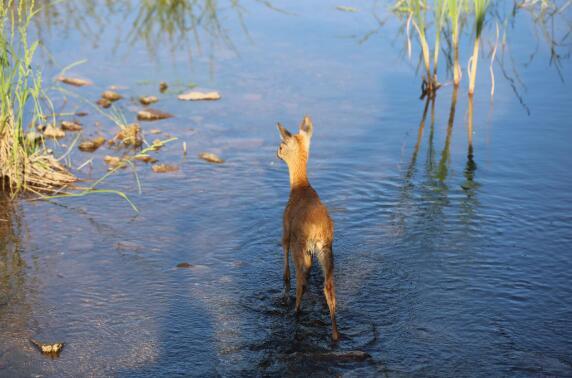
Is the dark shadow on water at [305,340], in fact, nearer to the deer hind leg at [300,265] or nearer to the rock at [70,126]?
the deer hind leg at [300,265]

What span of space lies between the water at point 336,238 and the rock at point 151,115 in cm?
17

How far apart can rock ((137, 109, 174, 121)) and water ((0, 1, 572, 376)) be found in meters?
0.17

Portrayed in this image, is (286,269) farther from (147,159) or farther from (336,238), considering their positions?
(147,159)

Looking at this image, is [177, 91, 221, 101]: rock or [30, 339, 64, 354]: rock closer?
[30, 339, 64, 354]: rock

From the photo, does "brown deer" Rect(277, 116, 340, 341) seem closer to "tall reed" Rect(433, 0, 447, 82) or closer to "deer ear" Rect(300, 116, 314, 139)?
"deer ear" Rect(300, 116, 314, 139)

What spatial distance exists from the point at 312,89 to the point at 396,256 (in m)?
4.88

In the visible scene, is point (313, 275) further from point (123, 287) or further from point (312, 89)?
point (312, 89)

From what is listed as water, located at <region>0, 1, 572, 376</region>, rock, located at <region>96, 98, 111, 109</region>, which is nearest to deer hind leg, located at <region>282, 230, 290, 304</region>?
water, located at <region>0, 1, 572, 376</region>

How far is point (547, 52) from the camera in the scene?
1220 cm

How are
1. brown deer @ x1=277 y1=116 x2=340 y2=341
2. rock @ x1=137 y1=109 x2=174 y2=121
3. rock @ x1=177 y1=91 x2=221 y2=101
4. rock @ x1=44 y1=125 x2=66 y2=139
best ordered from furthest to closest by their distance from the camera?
rock @ x1=177 y1=91 x2=221 y2=101, rock @ x1=137 y1=109 x2=174 y2=121, rock @ x1=44 y1=125 x2=66 y2=139, brown deer @ x1=277 y1=116 x2=340 y2=341

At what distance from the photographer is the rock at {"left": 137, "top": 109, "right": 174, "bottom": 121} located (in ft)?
32.6

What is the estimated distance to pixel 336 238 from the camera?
7.07 metres

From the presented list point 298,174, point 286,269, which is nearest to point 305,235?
point 286,269

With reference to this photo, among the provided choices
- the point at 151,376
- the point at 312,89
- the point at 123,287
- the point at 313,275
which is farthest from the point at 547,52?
the point at 151,376
